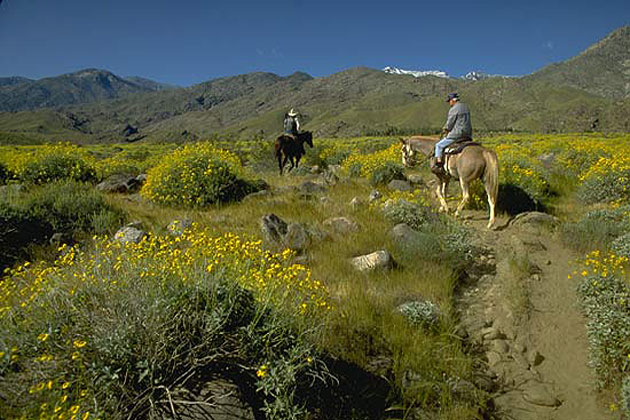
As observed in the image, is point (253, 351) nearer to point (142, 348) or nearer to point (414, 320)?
point (142, 348)

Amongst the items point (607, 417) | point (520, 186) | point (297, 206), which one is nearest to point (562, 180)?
point (520, 186)

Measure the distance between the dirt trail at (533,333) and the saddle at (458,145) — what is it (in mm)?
2784

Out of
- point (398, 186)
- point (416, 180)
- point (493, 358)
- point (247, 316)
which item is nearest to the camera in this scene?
point (247, 316)

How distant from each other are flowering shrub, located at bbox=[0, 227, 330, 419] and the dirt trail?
2.31 metres

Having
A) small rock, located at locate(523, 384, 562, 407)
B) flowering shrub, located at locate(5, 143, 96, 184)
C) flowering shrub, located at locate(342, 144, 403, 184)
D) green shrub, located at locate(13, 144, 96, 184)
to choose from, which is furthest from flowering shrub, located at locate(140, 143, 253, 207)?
small rock, located at locate(523, 384, 562, 407)

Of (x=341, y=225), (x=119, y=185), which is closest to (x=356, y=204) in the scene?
(x=341, y=225)

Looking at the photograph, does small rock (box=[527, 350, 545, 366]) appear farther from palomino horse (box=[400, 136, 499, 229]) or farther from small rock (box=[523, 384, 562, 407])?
palomino horse (box=[400, 136, 499, 229])

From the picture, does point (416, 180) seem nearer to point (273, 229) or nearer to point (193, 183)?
point (193, 183)

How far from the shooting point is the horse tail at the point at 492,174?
759cm

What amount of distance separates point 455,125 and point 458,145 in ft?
1.89

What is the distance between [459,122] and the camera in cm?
838

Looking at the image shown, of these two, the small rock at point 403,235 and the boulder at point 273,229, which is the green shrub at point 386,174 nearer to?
the small rock at point 403,235

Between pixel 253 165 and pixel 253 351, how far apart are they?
15438 millimetres

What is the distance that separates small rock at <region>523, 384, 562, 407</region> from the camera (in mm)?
3174
